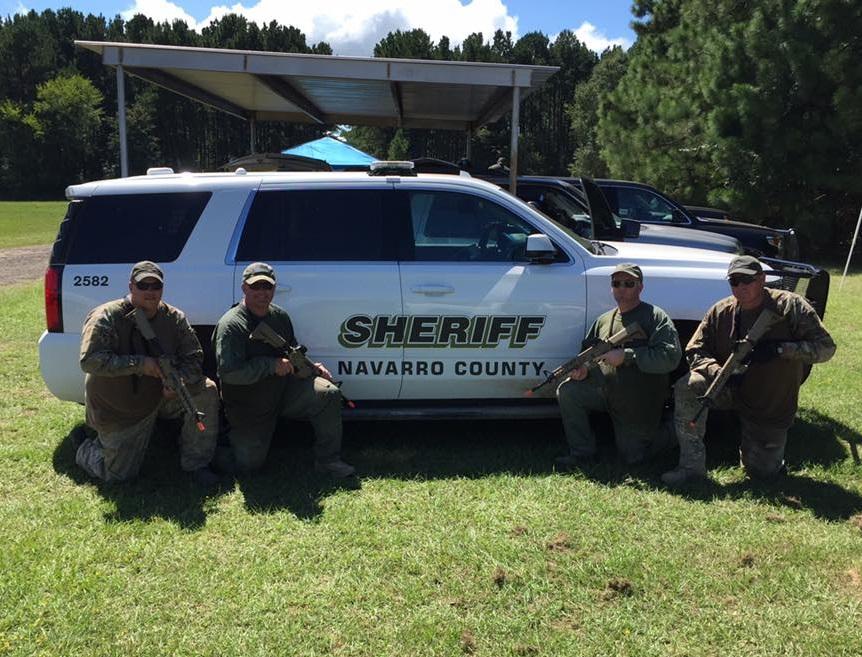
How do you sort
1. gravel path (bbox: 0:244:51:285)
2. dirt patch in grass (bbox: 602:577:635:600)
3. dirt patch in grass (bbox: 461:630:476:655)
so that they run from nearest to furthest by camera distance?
dirt patch in grass (bbox: 461:630:476:655), dirt patch in grass (bbox: 602:577:635:600), gravel path (bbox: 0:244:51:285)

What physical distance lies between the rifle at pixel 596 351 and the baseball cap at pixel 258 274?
5.89 ft

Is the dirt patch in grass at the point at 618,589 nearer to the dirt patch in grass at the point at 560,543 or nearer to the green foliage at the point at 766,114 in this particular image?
the dirt patch in grass at the point at 560,543

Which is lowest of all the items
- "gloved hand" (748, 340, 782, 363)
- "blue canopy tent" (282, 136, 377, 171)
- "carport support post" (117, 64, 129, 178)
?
"gloved hand" (748, 340, 782, 363)

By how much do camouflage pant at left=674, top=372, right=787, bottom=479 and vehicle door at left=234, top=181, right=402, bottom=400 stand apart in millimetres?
1771

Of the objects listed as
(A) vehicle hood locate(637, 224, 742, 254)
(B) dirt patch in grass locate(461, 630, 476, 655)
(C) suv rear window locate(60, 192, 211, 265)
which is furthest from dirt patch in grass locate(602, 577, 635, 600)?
(A) vehicle hood locate(637, 224, 742, 254)

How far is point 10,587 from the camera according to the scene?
3184 mm

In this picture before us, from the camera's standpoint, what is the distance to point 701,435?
4414mm

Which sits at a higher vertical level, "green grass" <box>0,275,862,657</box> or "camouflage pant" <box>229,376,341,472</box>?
"camouflage pant" <box>229,376,341,472</box>

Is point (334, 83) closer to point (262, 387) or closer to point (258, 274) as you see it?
point (258, 274)

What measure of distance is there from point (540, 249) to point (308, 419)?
180 cm

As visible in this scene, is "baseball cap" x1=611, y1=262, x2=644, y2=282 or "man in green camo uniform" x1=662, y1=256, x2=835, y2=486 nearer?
"man in green camo uniform" x1=662, y1=256, x2=835, y2=486

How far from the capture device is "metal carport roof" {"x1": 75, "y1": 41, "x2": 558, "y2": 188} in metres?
6.01

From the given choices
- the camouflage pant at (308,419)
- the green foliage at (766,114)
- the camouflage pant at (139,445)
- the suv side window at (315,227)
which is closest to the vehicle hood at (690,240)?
the suv side window at (315,227)

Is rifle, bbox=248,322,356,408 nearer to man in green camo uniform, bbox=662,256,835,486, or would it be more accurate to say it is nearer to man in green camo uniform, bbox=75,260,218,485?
man in green camo uniform, bbox=75,260,218,485
